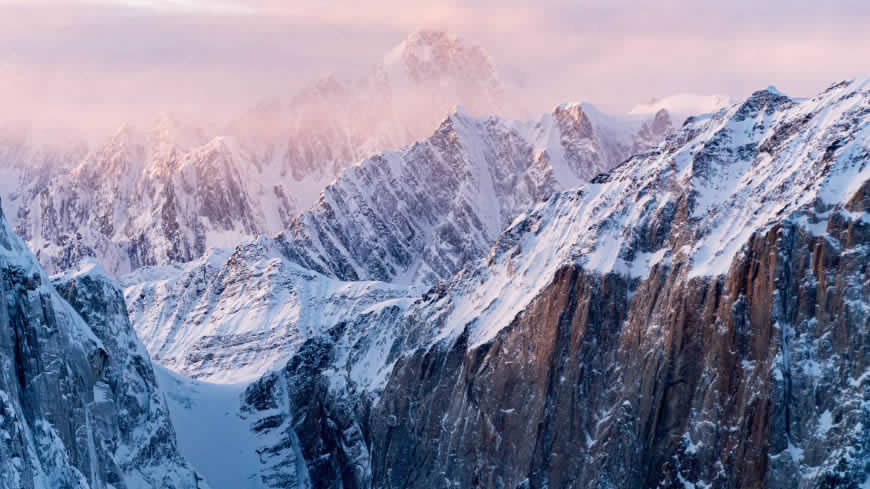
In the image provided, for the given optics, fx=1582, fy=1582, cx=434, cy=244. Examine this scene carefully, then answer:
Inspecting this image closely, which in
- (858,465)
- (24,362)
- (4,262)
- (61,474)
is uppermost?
(4,262)

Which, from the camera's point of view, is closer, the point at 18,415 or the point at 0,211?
the point at 18,415

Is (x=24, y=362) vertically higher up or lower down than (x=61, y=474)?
higher up

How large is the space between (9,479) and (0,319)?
25996 mm

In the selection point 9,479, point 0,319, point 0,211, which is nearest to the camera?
point 9,479

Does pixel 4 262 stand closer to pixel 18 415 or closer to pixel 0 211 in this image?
pixel 0 211

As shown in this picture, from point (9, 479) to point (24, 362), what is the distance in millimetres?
33225

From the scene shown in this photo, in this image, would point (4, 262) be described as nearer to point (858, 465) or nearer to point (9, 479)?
point (9, 479)

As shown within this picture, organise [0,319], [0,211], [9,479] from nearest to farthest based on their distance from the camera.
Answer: [9,479], [0,319], [0,211]

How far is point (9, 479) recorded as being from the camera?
167m

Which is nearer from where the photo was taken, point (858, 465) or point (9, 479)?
point (9, 479)

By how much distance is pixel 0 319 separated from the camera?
187 m

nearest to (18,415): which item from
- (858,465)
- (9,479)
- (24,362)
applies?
(9,479)

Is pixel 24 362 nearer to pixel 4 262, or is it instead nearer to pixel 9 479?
pixel 4 262

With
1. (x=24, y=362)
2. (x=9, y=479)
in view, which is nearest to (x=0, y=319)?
(x=24, y=362)
